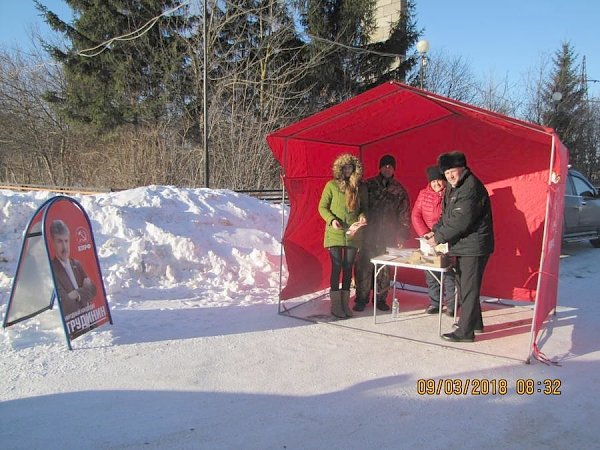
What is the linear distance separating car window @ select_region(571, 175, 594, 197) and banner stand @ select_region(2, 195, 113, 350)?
33.9ft

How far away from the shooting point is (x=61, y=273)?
4.09 metres

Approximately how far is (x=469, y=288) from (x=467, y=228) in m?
0.60

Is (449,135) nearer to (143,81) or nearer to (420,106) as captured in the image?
(420,106)

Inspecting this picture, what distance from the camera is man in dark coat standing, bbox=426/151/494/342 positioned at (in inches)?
164

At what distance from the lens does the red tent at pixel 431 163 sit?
517cm

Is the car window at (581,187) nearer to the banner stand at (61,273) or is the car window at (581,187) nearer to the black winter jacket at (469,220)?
the black winter jacket at (469,220)

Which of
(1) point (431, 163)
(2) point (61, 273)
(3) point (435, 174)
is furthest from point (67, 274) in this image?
(1) point (431, 163)

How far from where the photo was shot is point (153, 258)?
260 inches

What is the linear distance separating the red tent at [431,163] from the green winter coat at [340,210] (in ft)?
1.82

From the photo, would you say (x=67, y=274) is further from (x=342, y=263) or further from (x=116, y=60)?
(x=116, y=60)

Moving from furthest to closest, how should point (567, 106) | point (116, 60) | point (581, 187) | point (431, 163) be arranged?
1. point (567, 106)
2. point (116, 60)
3. point (581, 187)
4. point (431, 163)

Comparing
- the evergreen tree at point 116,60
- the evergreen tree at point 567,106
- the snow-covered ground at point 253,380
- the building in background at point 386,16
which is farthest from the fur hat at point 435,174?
the evergreen tree at point 567,106

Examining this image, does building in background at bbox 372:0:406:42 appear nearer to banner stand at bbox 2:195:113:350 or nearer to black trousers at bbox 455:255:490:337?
black trousers at bbox 455:255:490:337
